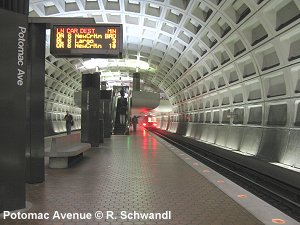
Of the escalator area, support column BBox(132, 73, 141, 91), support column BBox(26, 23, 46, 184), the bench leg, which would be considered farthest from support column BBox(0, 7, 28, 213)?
support column BBox(132, 73, 141, 91)

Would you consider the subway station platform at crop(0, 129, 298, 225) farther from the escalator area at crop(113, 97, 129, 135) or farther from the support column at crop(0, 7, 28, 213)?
the escalator area at crop(113, 97, 129, 135)

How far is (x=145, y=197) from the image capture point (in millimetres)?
5953

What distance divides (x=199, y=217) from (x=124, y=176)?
11.6ft

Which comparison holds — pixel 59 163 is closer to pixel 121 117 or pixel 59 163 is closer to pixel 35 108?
pixel 35 108

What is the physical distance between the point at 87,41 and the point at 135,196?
3.94 m

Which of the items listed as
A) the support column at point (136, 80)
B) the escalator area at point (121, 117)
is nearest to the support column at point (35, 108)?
the escalator area at point (121, 117)

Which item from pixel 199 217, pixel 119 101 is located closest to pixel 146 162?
pixel 199 217

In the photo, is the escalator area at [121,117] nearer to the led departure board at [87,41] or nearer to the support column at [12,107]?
the led departure board at [87,41]

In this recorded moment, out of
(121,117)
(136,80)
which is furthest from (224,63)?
(136,80)

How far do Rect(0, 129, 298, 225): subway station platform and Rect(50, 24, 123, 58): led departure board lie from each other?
110 inches

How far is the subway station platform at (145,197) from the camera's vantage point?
15.4 ft

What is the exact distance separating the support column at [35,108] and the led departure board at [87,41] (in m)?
0.64

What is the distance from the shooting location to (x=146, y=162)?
1077 cm

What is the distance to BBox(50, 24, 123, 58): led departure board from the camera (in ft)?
25.5
